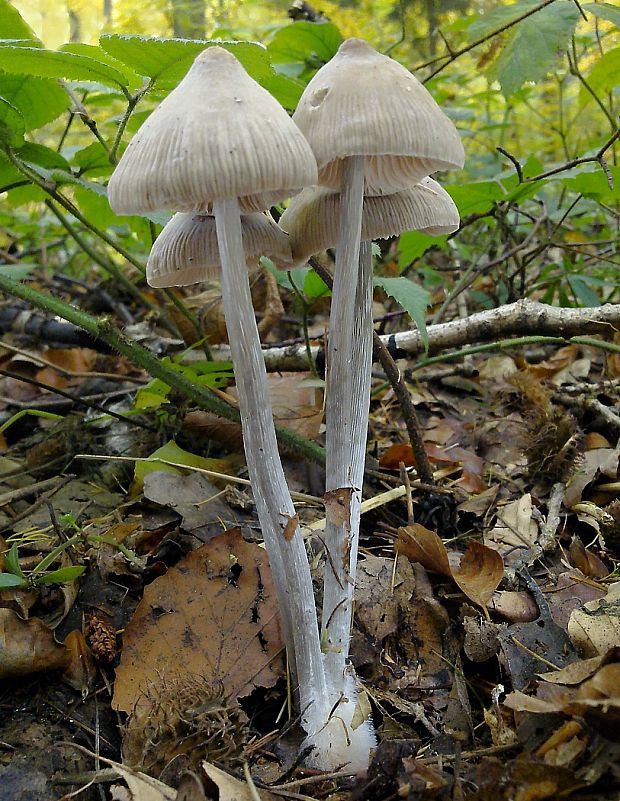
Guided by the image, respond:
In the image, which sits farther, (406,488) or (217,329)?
(217,329)

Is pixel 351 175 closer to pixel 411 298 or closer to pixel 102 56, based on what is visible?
pixel 411 298

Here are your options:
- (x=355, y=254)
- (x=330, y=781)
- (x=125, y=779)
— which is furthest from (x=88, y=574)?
(x=355, y=254)

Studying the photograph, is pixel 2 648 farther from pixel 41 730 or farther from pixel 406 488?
pixel 406 488

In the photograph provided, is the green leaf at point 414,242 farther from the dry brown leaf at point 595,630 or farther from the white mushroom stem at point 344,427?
the dry brown leaf at point 595,630

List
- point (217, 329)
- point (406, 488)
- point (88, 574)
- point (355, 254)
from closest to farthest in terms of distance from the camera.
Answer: point (355, 254)
point (88, 574)
point (406, 488)
point (217, 329)

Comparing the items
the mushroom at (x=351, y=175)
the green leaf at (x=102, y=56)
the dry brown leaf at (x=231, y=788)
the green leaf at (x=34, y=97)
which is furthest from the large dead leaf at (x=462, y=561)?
the green leaf at (x=34, y=97)

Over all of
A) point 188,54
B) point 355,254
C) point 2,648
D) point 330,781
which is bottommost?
point 330,781
